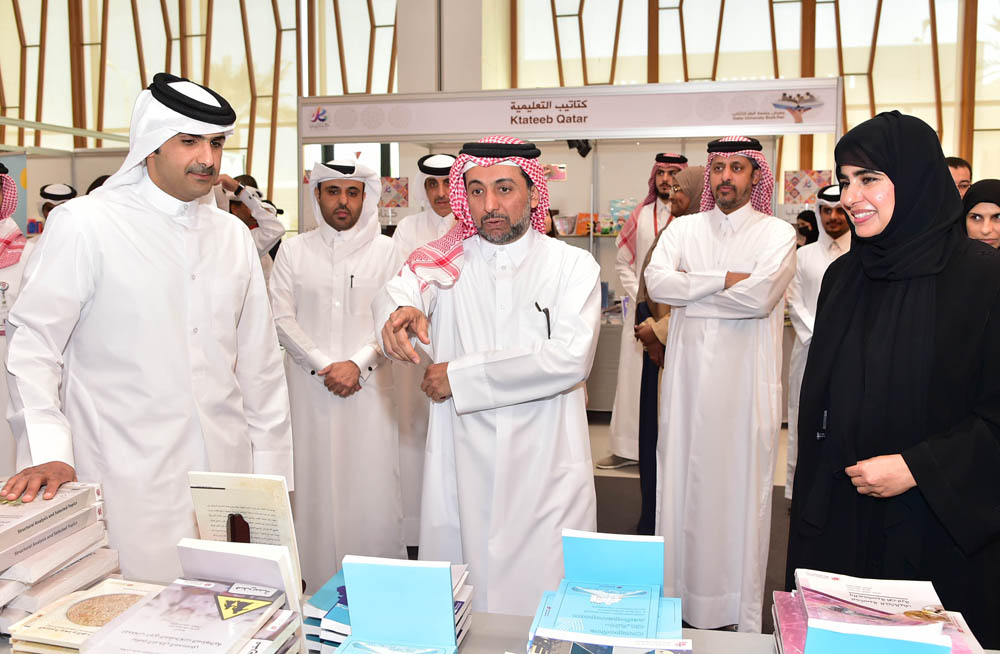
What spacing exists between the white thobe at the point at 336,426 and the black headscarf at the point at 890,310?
2161 millimetres

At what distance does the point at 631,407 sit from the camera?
586 cm

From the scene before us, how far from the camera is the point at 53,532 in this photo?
1.53 meters

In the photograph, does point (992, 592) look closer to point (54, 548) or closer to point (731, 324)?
point (731, 324)

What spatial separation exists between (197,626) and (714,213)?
2.88 meters

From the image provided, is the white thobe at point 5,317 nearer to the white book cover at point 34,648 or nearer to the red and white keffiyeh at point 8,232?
the red and white keffiyeh at point 8,232

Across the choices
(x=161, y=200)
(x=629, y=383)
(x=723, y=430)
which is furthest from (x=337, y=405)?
(x=629, y=383)

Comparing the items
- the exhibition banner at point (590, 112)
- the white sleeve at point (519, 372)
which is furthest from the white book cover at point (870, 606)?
the exhibition banner at point (590, 112)

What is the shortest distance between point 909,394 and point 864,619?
875mm

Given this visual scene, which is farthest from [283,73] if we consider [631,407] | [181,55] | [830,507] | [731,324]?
[830,507]

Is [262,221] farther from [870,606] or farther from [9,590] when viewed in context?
[870,606]

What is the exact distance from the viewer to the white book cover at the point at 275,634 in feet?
4.03

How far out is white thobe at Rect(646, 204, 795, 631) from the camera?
3.25 m

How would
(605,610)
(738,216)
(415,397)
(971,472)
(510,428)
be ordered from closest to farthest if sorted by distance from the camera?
(605,610) < (971,472) < (510,428) < (738,216) < (415,397)

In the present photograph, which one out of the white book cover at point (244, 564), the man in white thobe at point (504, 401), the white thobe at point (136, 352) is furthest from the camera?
the man in white thobe at point (504, 401)
